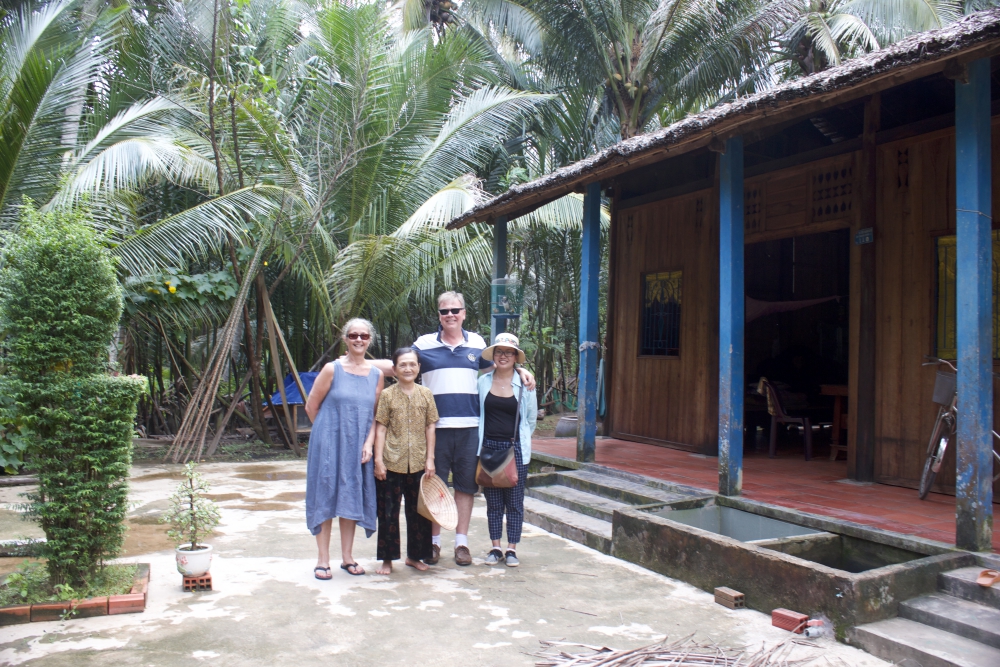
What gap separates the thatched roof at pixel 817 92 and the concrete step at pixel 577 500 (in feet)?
8.98

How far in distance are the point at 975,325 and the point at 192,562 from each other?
177 inches

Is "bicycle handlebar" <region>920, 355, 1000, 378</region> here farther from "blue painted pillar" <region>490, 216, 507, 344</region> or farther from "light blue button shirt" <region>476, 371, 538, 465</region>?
"blue painted pillar" <region>490, 216, 507, 344</region>

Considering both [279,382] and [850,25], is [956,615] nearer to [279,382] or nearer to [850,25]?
[279,382]

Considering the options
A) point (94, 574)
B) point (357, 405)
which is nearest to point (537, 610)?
point (357, 405)

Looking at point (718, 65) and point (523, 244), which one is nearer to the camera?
point (718, 65)

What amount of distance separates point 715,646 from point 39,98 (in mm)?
8958

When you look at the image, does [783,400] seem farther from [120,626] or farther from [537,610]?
[120,626]

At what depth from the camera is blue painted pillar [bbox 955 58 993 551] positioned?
401cm

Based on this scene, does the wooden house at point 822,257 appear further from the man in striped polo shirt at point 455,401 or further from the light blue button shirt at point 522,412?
the man in striped polo shirt at point 455,401

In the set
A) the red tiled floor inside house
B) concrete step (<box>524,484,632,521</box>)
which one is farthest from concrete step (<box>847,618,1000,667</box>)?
concrete step (<box>524,484,632,521</box>)

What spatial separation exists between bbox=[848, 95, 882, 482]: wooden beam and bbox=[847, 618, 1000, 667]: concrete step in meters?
2.58

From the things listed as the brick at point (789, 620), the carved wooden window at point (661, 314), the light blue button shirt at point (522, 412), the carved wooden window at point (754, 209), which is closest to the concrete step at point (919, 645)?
the brick at point (789, 620)

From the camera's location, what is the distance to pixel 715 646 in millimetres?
3486

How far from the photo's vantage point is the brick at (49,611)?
3.74 meters
